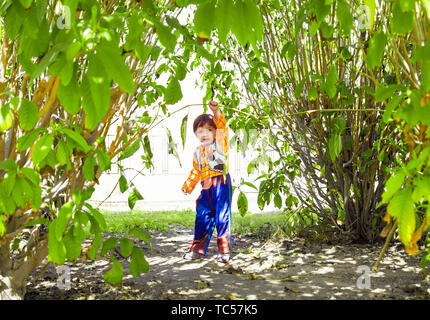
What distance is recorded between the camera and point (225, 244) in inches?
131

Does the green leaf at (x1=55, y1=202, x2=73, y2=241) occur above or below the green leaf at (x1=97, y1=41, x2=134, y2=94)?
below

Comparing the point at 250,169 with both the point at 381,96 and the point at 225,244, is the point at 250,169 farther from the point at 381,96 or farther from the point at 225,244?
the point at 381,96

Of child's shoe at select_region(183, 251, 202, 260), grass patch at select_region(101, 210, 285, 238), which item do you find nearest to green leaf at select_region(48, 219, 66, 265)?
child's shoe at select_region(183, 251, 202, 260)

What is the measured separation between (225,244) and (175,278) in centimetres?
72

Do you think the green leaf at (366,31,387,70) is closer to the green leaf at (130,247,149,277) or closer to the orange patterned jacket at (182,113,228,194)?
the green leaf at (130,247,149,277)

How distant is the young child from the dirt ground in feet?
0.59

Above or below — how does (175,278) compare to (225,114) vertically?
below

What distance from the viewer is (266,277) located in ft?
9.03

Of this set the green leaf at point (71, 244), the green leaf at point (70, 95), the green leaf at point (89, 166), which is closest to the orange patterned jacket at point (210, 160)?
the green leaf at point (89, 166)

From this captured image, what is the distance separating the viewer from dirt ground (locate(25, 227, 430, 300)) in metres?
2.29

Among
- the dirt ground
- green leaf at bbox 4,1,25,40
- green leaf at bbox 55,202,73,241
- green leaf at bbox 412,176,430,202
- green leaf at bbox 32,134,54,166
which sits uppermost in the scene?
green leaf at bbox 4,1,25,40

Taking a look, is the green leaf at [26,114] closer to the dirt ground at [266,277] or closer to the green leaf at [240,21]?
the green leaf at [240,21]

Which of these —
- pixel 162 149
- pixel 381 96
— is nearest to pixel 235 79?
pixel 381 96

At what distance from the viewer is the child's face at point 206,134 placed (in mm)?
3420
